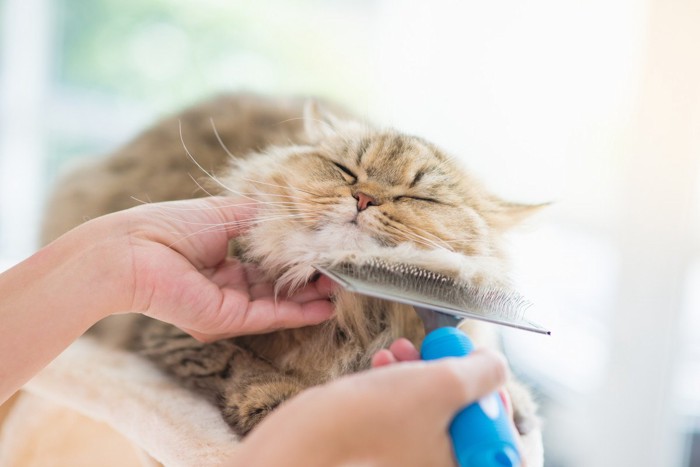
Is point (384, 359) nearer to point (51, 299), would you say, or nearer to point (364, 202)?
point (364, 202)

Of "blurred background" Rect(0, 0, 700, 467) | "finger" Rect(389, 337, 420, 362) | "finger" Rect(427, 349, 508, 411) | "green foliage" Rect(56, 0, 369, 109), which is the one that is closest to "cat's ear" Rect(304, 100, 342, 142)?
"blurred background" Rect(0, 0, 700, 467)

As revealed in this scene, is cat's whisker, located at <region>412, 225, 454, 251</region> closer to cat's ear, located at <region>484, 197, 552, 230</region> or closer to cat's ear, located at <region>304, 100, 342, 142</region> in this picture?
cat's ear, located at <region>484, 197, 552, 230</region>

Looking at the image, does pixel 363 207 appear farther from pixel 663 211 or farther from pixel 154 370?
pixel 663 211

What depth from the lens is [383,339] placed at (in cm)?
104

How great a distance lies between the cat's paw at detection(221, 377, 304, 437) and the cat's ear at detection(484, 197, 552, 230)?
1.85 feet

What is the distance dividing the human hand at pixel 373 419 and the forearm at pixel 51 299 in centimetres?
49

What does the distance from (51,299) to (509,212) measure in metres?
0.95

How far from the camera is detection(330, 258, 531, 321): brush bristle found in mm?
865

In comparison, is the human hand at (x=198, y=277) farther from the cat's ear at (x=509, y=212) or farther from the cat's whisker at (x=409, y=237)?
the cat's ear at (x=509, y=212)

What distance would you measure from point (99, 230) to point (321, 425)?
63cm

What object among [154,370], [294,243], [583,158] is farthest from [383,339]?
[583,158]

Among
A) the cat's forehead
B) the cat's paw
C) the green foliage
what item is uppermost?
the green foliage

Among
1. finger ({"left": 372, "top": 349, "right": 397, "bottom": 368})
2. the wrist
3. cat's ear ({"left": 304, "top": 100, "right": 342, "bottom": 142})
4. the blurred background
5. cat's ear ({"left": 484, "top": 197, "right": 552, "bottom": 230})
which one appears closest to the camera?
finger ({"left": 372, "top": 349, "right": 397, "bottom": 368})

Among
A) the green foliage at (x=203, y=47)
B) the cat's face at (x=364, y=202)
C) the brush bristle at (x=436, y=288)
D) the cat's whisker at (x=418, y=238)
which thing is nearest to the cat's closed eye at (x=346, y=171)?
the cat's face at (x=364, y=202)
